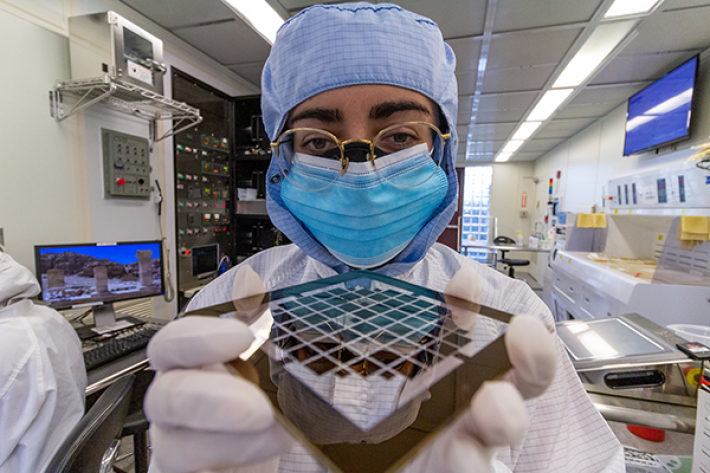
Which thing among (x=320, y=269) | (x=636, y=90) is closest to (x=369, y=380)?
(x=320, y=269)

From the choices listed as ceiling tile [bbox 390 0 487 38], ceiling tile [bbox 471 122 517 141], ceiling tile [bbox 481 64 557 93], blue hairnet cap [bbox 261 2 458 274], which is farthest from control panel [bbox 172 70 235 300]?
ceiling tile [bbox 471 122 517 141]

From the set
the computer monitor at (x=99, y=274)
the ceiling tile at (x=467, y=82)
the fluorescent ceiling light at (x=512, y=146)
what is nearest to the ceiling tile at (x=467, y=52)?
the ceiling tile at (x=467, y=82)

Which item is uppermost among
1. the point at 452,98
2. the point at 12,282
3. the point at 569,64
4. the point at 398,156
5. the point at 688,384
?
the point at 569,64

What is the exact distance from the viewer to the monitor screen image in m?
1.69

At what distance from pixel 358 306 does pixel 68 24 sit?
9.08ft

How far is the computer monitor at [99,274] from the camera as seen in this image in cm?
169

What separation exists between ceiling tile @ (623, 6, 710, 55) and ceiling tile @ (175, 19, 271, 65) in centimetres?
300

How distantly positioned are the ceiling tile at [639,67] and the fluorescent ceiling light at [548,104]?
1.08ft

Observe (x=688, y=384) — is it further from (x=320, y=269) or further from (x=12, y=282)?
(x=12, y=282)

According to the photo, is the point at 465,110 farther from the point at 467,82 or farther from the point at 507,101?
the point at 467,82

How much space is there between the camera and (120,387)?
1.14 meters

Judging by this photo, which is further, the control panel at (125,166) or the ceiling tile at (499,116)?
the ceiling tile at (499,116)

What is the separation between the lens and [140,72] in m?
1.96

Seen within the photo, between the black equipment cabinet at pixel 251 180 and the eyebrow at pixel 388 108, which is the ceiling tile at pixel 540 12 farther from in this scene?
the black equipment cabinet at pixel 251 180
